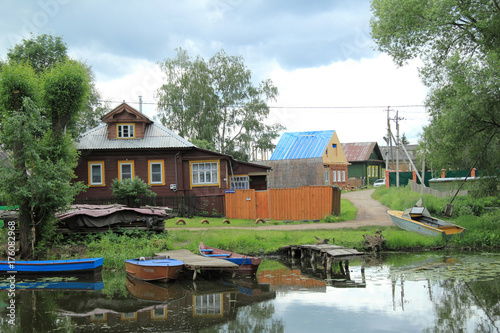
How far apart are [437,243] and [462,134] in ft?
15.8

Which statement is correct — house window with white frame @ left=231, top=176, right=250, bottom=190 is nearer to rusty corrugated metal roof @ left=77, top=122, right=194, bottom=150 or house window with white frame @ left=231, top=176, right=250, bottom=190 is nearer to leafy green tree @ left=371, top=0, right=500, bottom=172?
rusty corrugated metal roof @ left=77, top=122, right=194, bottom=150

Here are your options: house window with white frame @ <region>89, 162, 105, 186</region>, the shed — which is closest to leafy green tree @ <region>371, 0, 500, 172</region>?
house window with white frame @ <region>89, 162, 105, 186</region>

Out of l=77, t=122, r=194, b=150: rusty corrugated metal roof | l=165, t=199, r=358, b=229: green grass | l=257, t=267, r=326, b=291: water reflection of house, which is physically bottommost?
l=257, t=267, r=326, b=291: water reflection of house

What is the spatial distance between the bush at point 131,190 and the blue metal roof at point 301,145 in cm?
2023

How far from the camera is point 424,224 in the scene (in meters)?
20.9

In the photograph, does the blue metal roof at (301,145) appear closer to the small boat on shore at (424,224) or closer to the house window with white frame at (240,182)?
the house window with white frame at (240,182)

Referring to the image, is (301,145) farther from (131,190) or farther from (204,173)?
(131,190)

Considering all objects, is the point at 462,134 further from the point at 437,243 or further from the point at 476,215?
the point at 476,215

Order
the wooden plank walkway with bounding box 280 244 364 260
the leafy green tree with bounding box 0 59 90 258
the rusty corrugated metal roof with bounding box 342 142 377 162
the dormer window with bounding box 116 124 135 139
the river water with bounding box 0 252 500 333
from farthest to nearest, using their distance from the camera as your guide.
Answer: the rusty corrugated metal roof with bounding box 342 142 377 162
the dormer window with bounding box 116 124 135 139
the leafy green tree with bounding box 0 59 90 258
the wooden plank walkway with bounding box 280 244 364 260
the river water with bounding box 0 252 500 333

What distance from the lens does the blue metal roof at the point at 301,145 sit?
47.3 meters

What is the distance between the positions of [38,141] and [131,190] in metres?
10.7

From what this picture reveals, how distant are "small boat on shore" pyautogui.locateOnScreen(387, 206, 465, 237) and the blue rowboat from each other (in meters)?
13.7

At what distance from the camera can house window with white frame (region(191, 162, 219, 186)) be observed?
31.6 metres

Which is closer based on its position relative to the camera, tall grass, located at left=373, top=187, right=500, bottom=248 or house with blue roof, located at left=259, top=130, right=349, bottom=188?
tall grass, located at left=373, top=187, right=500, bottom=248
